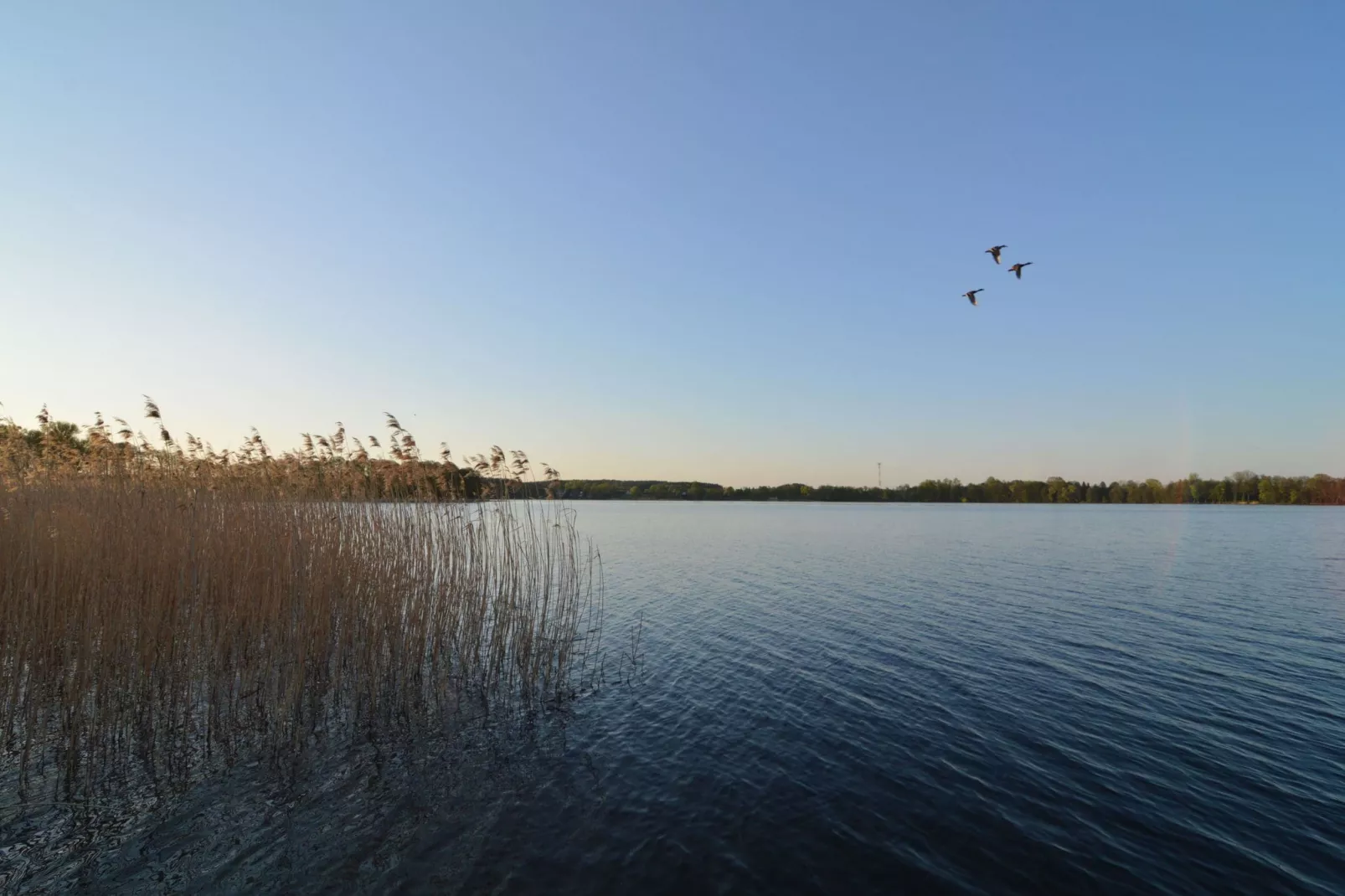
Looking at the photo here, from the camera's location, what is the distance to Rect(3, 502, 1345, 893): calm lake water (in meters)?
6.22

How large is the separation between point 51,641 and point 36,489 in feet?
10.5

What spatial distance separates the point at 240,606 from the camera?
9.54m

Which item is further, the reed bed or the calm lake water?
the reed bed

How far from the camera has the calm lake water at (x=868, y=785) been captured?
20.4ft

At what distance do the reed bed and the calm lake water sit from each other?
172 centimetres

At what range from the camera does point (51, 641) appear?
301 inches

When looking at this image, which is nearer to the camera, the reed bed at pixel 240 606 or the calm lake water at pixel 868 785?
the calm lake water at pixel 868 785

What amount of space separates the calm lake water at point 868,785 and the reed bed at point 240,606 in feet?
5.65

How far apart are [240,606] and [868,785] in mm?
10339

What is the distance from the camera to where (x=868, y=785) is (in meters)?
8.29

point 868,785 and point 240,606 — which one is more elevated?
point 240,606

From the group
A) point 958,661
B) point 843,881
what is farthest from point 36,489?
point 958,661

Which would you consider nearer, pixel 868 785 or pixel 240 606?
pixel 868 785

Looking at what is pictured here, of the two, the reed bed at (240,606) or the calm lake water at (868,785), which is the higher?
the reed bed at (240,606)
